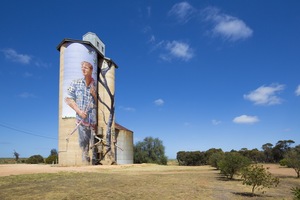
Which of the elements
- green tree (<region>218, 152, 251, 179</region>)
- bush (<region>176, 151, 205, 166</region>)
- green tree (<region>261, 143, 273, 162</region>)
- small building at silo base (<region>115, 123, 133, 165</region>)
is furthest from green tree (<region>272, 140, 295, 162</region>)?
green tree (<region>218, 152, 251, 179</region>)

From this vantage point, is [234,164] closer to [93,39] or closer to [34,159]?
[93,39]

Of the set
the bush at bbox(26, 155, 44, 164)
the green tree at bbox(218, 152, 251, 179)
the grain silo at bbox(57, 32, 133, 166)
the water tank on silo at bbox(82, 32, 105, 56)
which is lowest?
the green tree at bbox(218, 152, 251, 179)

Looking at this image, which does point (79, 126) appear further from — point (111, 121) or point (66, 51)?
point (66, 51)

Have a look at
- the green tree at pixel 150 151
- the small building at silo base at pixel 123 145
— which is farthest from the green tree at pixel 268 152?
the small building at silo base at pixel 123 145

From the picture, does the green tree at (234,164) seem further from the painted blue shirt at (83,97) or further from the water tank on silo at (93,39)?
the water tank on silo at (93,39)

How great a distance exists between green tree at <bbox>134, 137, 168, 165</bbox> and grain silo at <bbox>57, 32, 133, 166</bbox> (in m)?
18.0

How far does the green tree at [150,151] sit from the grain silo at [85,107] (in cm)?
1798

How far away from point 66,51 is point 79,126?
16.3 metres

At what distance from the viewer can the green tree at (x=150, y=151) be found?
286 ft

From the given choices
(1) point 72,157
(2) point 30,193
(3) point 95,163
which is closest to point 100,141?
(3) point 95,163

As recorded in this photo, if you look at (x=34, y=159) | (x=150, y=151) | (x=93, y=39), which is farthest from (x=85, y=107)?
(x=34, y=159)

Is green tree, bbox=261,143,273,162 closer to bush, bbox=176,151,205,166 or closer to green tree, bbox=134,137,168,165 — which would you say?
bush, bbox=176,151,205,166

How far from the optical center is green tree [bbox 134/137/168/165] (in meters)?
87.1

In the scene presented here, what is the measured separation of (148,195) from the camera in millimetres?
17125
